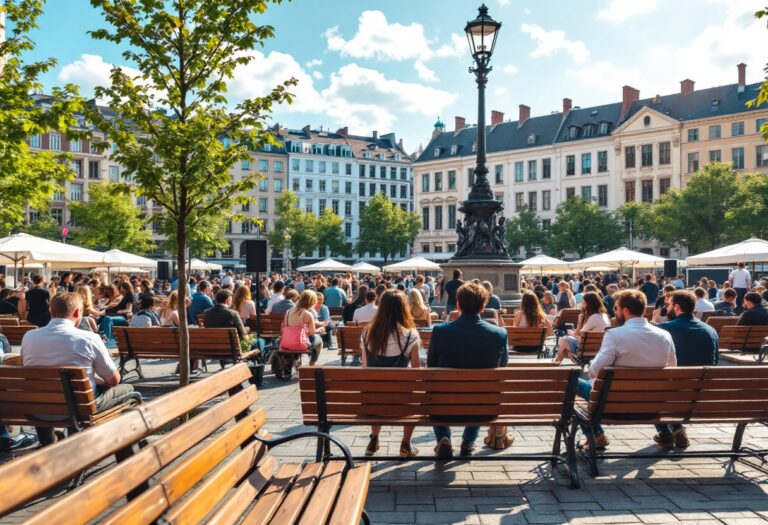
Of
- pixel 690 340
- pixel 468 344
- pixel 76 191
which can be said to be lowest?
pixel 690 340

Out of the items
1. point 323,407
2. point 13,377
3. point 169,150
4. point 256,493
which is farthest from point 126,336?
point 256,493

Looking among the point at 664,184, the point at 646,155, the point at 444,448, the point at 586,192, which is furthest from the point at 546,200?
the point at 444,448

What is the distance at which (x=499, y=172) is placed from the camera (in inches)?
3095

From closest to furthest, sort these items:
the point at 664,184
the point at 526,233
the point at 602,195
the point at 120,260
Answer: the point at 120,260 → the point at 664,184 → the point at 526,233 → the point at 602,195

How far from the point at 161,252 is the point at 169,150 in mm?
74056

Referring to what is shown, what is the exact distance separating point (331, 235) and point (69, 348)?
250ft

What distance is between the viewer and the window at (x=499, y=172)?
78312 mm

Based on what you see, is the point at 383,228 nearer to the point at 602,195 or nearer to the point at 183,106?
the point at 602,195

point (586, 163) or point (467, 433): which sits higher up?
point (586, 163)

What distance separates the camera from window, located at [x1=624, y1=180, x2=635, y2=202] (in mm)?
67750

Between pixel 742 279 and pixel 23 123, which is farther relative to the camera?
pixel 742 279

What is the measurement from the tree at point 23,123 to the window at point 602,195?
63.5 metres

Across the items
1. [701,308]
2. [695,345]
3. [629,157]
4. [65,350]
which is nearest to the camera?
[65,350]

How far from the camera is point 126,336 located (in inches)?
403
